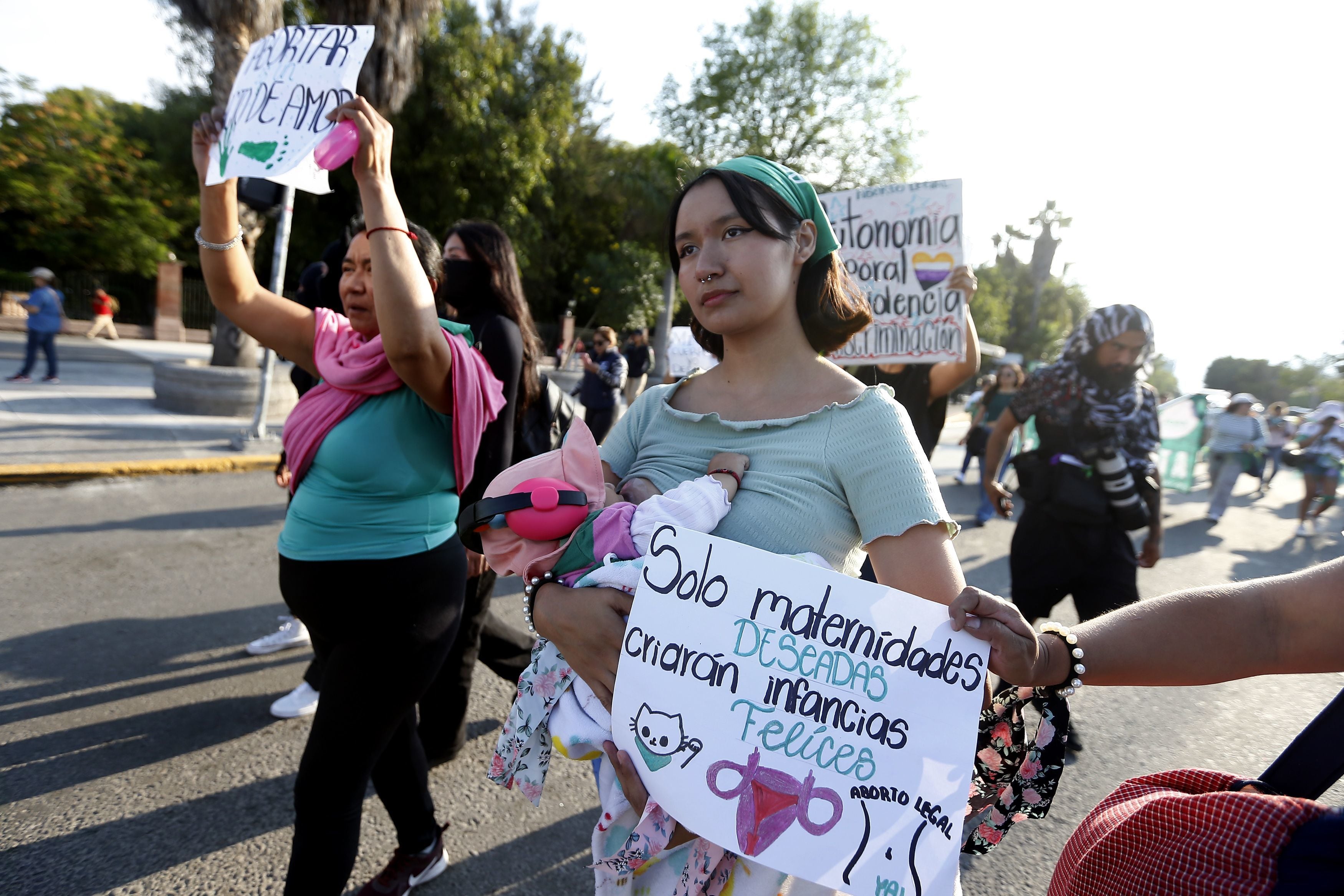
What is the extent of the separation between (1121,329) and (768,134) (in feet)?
92.1

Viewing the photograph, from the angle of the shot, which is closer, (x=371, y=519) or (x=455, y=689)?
(x=371, y=519)

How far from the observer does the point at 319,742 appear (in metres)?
1.83

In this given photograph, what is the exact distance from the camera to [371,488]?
2018 mm

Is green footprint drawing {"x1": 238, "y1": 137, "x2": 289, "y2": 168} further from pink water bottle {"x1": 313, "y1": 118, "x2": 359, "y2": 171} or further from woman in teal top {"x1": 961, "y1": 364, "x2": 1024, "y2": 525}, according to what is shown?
woman in teal top {"x1": 961, "y1": 364, "x2": 1024, "y2": 525}

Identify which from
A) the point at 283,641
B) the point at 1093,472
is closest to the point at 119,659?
the point at 283,641

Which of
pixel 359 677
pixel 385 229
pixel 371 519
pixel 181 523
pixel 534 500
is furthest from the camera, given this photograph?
pixel 181 523

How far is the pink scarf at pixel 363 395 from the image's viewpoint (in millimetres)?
2000

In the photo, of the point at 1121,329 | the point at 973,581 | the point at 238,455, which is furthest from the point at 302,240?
the point at 1121,329

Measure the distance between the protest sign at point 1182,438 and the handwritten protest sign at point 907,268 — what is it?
32.4 ft

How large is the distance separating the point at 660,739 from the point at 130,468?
7.76 m

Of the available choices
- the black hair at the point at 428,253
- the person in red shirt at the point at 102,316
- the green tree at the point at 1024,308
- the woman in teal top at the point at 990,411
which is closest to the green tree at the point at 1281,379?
the woman in teal top at the point at 990,411

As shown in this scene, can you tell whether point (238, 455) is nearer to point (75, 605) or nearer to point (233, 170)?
point (75, 605)

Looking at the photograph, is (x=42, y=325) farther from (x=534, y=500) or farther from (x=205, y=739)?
(x=534, y=500)

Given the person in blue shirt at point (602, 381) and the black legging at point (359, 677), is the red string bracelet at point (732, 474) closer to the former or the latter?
the black legging at point (359, 677)
